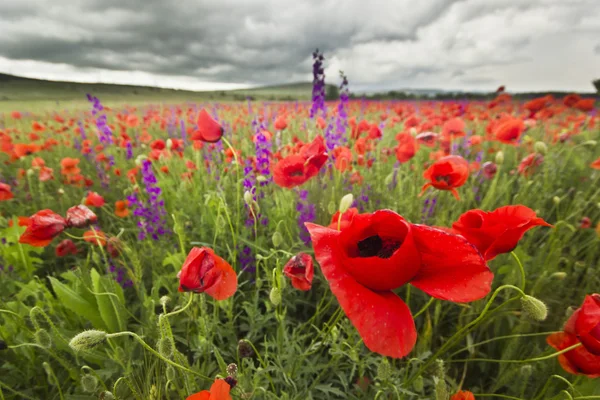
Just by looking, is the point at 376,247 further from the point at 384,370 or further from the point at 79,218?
the point at 79,218

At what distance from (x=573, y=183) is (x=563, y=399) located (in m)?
2.53

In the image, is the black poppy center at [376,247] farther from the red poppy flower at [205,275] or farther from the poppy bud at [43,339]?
A: the poppy bud at [43,339]

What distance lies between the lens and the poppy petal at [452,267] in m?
0.54

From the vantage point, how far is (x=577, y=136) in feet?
14.3

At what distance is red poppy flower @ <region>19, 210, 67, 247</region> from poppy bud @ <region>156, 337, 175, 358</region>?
2.38 ft

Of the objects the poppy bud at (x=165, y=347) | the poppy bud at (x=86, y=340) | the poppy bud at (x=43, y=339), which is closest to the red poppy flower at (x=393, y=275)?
the poppy bud at (x=165, y=347)

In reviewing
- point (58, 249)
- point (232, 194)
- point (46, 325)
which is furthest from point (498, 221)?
point (58, 249)

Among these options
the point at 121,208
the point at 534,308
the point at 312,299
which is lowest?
the point at 312,299

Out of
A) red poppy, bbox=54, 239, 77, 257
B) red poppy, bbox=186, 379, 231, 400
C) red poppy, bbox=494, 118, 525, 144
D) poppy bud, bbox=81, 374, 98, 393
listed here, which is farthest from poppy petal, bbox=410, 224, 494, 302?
red poppy, bbox=494, 118, 525, 144

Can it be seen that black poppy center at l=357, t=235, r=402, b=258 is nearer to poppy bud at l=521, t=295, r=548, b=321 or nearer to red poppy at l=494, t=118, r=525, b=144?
poppy bud at l=521, t=295, r=548, b=321

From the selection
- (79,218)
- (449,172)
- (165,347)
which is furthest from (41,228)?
(449,172)

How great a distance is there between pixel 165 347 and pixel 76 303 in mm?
737

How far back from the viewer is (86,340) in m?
0.72

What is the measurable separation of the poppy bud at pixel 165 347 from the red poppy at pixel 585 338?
3.19ft
